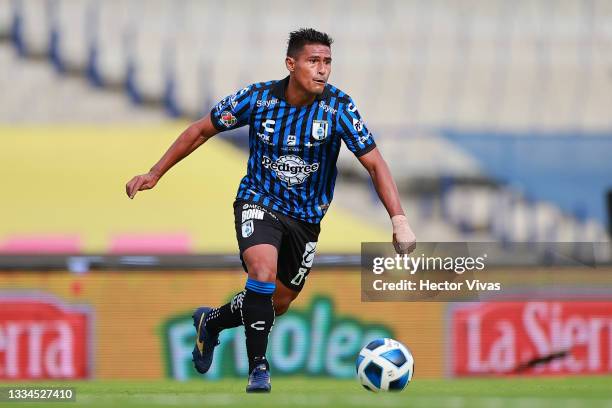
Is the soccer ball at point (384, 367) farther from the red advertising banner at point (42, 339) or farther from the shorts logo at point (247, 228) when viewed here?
the red advertising banner at point (42, 339)

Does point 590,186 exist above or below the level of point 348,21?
below

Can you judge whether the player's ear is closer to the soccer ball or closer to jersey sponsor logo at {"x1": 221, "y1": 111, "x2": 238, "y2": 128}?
jersey sponsor logo at {"x1": 221, "y1": 111, "x2": 238, "y2": 128}

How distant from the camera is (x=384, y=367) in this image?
730cm

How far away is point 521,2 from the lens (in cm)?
1841

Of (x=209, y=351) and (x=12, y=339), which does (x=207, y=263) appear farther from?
(x=209, y=351)

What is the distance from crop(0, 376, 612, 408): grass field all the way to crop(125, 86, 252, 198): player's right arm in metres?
1.27

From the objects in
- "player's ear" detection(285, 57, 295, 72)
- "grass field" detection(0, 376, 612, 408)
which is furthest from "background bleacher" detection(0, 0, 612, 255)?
"player's ear" detection(285, 57, 295, 72)

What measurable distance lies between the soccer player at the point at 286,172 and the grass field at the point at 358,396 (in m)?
0.49

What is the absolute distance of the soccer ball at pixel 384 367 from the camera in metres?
7.30

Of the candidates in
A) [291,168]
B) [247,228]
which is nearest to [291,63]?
[291,168]

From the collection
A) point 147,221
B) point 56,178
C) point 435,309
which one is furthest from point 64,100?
point 435,309

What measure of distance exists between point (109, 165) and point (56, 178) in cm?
67

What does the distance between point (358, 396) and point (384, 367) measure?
283mm

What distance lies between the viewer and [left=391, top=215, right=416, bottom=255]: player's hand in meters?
7.15
